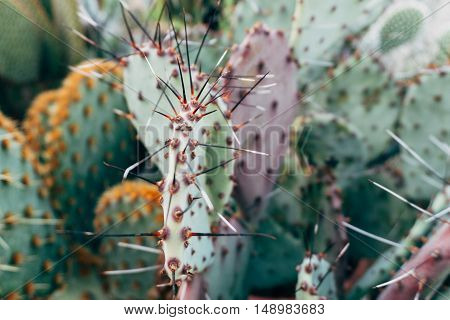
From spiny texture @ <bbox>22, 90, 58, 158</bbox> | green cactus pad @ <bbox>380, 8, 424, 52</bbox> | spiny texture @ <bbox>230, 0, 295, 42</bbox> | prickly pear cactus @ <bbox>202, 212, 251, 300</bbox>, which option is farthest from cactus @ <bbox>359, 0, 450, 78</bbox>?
spiny texture @ <bbox>22, 90, 58, 158</bbox>

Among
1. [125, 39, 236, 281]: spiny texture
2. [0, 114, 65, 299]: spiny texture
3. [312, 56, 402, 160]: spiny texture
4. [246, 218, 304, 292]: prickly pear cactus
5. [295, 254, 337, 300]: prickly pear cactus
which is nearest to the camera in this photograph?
[125, 39, 236, 281]: spiny texture

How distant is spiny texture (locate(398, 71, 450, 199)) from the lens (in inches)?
46.0

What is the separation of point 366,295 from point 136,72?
52cm

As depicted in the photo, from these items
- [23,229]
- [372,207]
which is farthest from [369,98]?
[23,229]

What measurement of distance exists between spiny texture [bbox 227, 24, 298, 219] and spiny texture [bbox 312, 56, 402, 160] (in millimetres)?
206

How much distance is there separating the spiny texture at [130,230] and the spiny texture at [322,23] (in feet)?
1.37

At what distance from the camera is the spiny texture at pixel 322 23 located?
45.6 inches

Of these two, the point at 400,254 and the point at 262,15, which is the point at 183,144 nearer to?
the point at 400,254

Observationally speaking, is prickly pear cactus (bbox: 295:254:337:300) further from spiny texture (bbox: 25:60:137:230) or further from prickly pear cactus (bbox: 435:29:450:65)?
prickly pear cactus (bbox: 435:29:450:65)

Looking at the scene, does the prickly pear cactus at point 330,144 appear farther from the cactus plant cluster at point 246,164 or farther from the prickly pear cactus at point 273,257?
the prickly pear cactus at point 273,257

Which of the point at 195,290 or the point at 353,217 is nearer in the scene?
the point at 195,290
